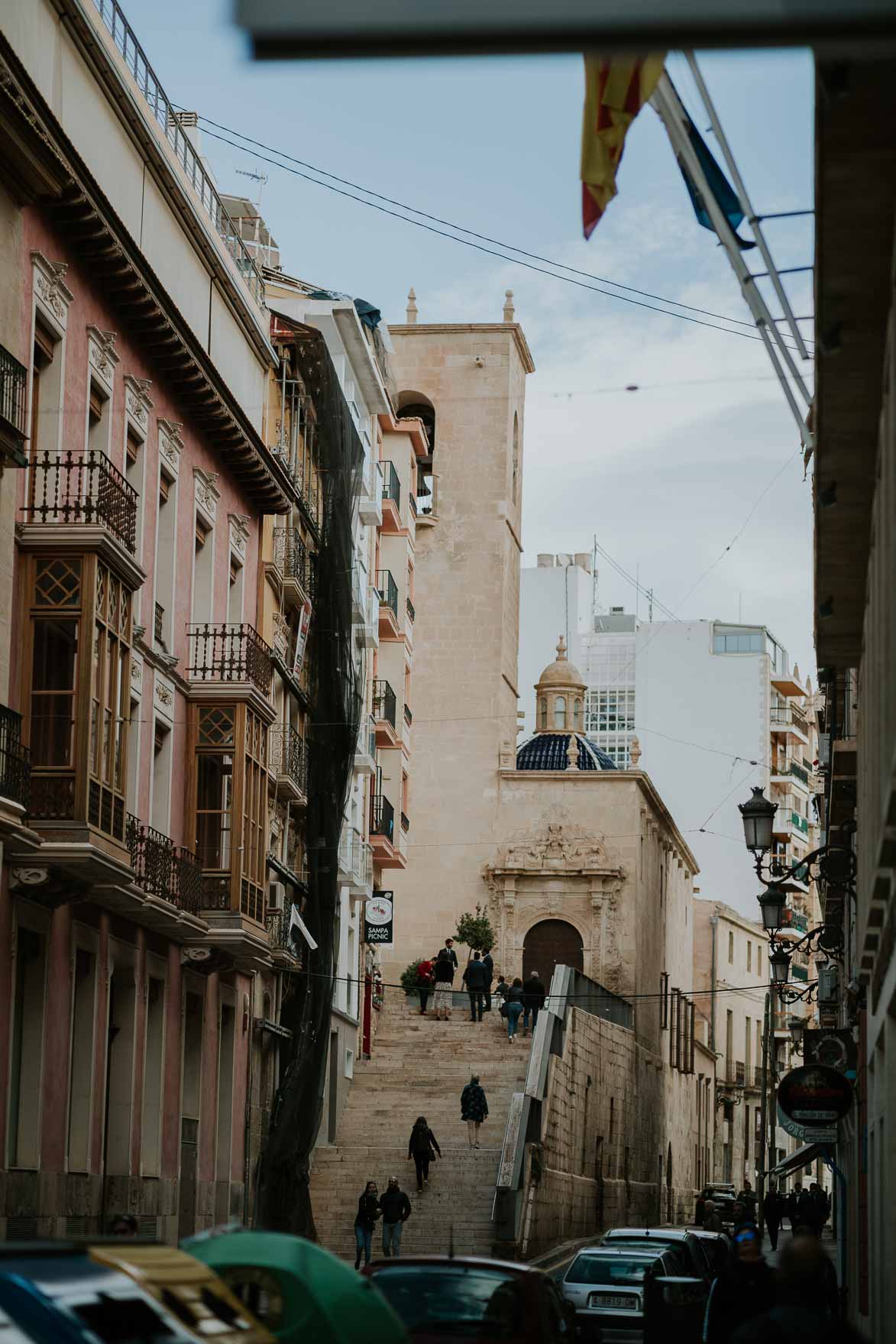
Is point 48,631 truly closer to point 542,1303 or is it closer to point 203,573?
point 203,573

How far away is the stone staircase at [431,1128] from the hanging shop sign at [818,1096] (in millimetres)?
11278

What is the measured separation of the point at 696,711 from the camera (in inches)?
3971

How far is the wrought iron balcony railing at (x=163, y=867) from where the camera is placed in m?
26.3

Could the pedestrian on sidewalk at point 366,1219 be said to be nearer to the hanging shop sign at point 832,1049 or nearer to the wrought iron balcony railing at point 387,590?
the hanging shop sign at point 832,1049

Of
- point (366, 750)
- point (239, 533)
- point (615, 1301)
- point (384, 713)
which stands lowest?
point (615, 1301)

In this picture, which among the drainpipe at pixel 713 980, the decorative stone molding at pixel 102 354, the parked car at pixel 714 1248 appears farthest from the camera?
the drainpipe at pixel 713 980

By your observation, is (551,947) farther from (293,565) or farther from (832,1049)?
(832,1049)

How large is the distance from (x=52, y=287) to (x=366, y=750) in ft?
88.3

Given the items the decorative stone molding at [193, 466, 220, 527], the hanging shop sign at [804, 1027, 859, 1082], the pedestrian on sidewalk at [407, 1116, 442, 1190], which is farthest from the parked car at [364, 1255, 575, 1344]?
the pedestrian on sidewalk at [407, 1116, 442, 1190]

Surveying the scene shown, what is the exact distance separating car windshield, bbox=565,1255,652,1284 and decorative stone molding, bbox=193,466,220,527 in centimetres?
1482

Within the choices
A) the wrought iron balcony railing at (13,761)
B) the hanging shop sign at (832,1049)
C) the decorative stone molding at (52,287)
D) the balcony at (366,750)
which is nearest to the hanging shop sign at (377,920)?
the balcony at (366,750)

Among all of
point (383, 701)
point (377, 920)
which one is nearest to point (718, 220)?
point (377, 920)

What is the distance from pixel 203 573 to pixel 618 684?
71.0 meters

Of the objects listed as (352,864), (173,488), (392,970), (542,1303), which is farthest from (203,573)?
(392,970)
